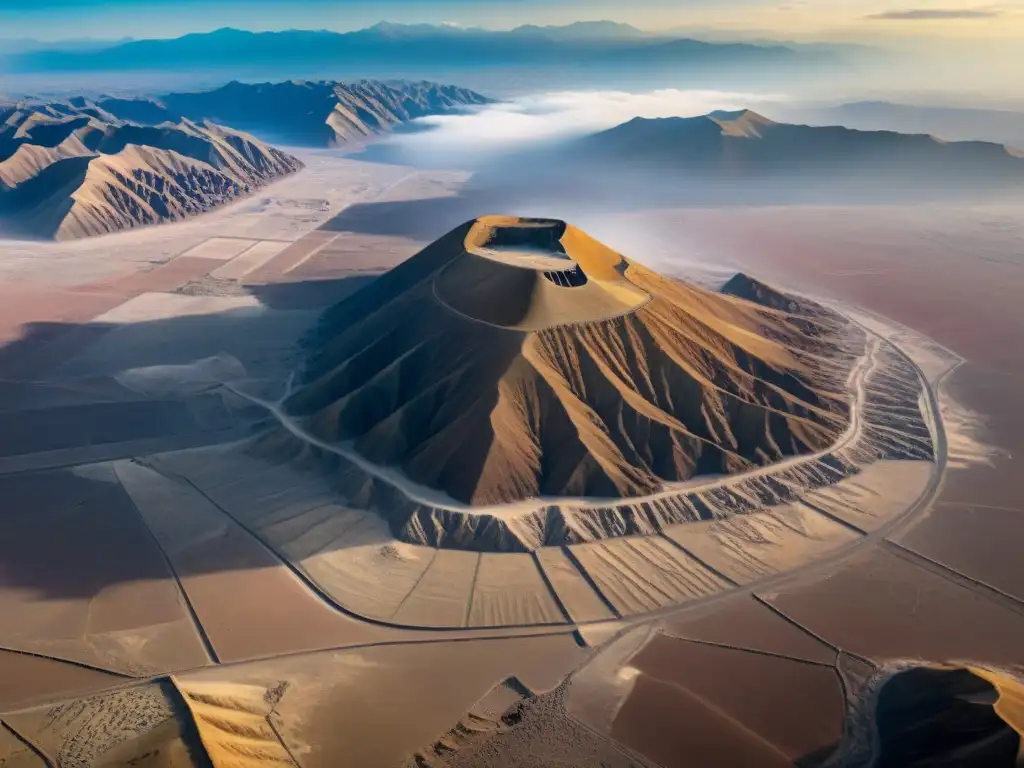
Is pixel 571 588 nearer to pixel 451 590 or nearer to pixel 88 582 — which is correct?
pixel 451 590

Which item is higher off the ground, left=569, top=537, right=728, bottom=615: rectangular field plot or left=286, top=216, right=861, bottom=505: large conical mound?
left=286, top=216, right=861, bottom=505: large conical mound

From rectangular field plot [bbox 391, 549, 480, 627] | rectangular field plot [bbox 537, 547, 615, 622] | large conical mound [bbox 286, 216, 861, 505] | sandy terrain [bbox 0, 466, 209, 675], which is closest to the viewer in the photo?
sandy terrain [bbox 0, 466, 209, 675]

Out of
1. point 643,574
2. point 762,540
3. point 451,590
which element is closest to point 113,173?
point 451,590

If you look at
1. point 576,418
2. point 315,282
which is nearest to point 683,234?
point 315,282

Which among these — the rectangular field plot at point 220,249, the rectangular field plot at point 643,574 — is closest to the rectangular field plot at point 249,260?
the rectangular field plot at point 220,249

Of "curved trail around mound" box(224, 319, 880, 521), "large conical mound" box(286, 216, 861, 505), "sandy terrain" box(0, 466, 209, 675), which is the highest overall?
"large conical mound" box(286, 216, 861, 505)

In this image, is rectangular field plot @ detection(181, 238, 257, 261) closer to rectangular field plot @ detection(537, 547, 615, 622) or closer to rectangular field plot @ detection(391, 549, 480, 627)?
rectangular field plot @ detection(391, 549, 480, 627)

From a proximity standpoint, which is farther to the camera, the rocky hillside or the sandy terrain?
the rocky hillside

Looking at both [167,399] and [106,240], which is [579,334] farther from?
[106,240]

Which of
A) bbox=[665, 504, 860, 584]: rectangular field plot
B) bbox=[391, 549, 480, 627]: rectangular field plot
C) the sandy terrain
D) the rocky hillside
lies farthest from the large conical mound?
the rocky hillside
